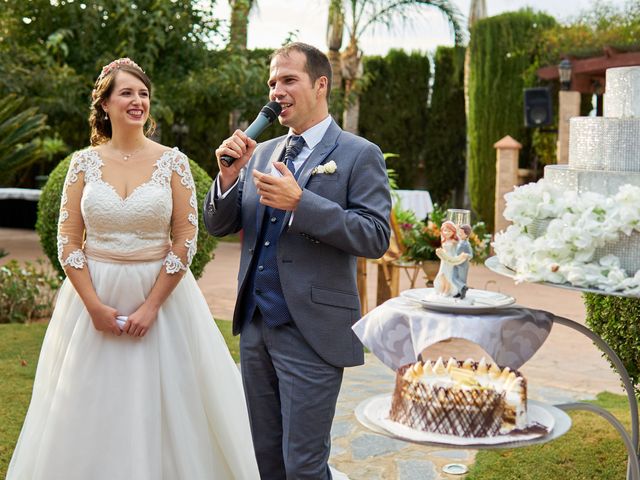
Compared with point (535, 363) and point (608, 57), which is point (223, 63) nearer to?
point (608, 57)

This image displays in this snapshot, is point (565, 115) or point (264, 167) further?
point (565, 115)

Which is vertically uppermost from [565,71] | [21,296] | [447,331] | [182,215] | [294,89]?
[565,71]

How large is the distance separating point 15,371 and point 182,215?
3612mm

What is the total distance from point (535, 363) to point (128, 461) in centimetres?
511

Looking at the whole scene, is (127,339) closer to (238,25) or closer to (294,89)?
(294,89)

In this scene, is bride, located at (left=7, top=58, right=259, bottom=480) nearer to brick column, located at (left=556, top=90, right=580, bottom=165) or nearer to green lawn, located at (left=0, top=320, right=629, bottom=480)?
green lawn, located at (left=0, top=320, right=629, bottom=480)

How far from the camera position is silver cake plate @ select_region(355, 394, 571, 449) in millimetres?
2418

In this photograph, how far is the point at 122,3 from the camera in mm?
14383

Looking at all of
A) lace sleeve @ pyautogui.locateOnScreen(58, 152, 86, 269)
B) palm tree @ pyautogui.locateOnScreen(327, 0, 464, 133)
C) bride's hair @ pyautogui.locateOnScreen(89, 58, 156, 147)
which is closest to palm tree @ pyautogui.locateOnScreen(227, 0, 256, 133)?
palm tree @ pyautogui.locateOnScreen(327, 0, 464, 133)

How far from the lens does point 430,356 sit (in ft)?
25.6

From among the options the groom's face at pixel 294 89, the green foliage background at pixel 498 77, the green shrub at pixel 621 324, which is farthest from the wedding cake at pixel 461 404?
the green foliage background at pixel 498 77

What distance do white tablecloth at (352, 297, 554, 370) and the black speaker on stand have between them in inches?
509

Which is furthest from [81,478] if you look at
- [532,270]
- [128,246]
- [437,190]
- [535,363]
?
[437,190]

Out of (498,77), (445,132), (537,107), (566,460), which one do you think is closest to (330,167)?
(566,460)
